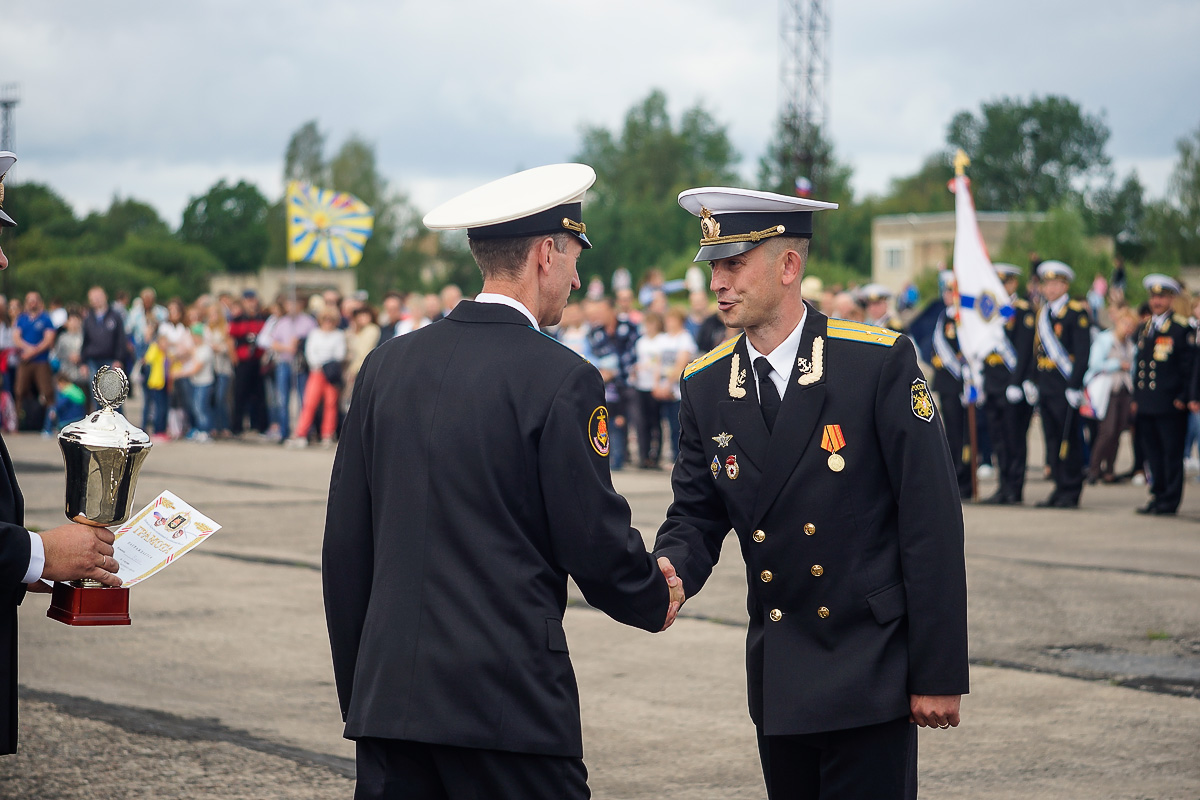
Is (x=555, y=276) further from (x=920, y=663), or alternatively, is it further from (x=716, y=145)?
(x=716, y=145)

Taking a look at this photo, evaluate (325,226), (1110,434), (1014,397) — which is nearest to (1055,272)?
(1014,397)

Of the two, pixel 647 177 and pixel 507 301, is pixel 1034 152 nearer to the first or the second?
pixel 647 177

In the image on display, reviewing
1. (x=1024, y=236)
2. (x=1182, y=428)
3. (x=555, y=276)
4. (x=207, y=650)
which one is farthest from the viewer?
(x=1024, y=236)

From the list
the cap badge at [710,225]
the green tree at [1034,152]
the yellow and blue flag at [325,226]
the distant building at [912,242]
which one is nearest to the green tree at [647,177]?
the distant building at [912,242]

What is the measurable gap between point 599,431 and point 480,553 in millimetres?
385

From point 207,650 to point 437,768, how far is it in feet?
15.1

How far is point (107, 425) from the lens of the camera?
3.33 m

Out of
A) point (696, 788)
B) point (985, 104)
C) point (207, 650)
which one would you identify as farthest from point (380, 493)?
point (985, 104)

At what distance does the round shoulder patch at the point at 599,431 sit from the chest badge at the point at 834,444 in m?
0.65

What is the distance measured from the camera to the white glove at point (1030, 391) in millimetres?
13578

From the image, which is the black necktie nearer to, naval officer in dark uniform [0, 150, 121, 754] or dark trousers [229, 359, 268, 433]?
naval officer in dark uniform [0, 150, 121, 754]

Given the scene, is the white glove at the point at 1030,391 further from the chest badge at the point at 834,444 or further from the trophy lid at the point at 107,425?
the trophy lid at the point at 107,425

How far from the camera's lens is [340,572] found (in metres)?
3.16

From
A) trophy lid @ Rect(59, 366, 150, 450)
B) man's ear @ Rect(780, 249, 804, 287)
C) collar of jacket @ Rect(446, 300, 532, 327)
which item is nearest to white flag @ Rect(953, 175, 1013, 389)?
man's ear @ Rect(780, 249, 804, 287)
